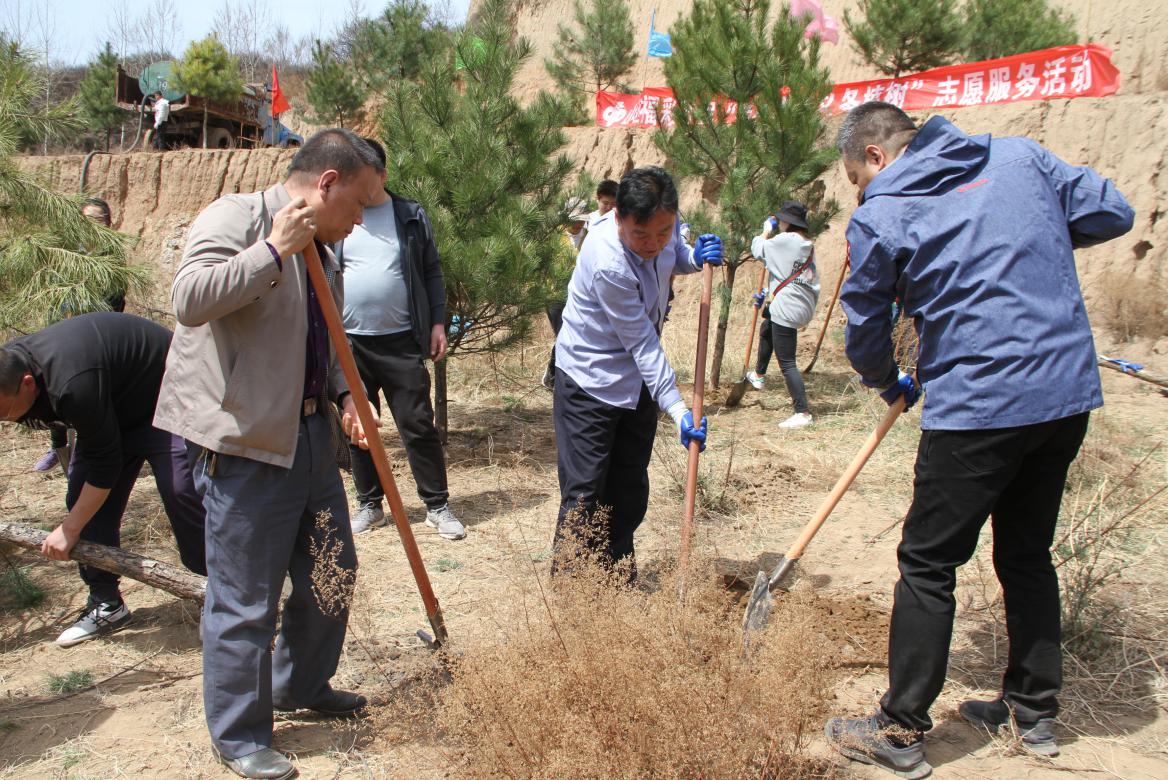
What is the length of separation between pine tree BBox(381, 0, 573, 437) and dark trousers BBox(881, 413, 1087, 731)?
349cm

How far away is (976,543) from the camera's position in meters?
2.19

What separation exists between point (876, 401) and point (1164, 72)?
928 centimetres

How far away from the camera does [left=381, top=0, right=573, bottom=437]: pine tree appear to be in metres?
5.23

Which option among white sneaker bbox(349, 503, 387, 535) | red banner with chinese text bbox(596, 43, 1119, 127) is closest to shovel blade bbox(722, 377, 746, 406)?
white sneaker bbox(349, 503, 387, 535)

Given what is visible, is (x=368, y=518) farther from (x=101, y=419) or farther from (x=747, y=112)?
(x=747, y=112)

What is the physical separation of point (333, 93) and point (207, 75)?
9.80 ft

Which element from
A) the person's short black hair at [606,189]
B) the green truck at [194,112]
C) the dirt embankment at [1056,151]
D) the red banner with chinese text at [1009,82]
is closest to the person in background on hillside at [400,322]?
the dirt embankment at [1056,151]

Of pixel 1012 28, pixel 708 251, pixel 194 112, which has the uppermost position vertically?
pixel 1012 28

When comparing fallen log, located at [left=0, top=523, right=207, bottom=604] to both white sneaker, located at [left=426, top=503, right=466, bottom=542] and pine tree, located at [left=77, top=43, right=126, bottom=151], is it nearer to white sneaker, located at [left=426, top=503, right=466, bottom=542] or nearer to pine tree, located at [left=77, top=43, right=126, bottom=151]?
white sneaker, located at [left=426, top=503, right=466, bottom=542]

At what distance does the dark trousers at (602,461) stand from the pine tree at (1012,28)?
1391cm

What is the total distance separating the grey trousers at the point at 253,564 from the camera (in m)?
2.22

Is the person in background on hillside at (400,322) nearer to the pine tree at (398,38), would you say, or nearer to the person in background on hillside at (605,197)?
the person in background on hillside at (605,197)

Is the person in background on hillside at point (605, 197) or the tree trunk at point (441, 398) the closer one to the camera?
the tree trunk at point (441, 398)

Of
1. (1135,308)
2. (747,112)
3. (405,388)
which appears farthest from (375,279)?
(1135,308)
